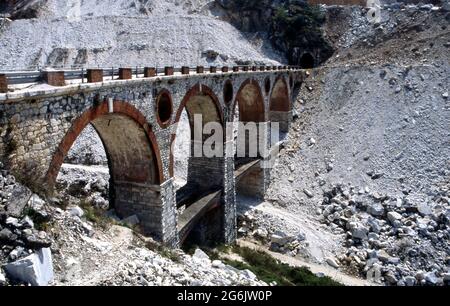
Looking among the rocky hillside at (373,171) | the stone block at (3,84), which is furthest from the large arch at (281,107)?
the stone block at (3,84)

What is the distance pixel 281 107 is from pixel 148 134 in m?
22.3

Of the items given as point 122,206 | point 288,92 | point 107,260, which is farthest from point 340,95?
point 107,260

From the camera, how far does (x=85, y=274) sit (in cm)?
855

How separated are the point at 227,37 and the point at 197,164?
2890 cm

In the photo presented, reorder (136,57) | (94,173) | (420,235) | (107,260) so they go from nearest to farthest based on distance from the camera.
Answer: (107,260) < (420,235) < (94,173) < (136,57)

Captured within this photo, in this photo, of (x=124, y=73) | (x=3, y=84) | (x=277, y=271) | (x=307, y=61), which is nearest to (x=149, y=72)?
(x=124, y=73)

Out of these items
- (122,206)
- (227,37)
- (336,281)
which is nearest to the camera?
(122,206)

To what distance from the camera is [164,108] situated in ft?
55.6

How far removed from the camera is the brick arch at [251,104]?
1167 inches

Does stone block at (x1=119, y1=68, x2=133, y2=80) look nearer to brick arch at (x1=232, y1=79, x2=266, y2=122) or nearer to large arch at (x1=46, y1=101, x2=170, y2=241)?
large arch at (x1=46, y1=101, x2=170, y2=241)

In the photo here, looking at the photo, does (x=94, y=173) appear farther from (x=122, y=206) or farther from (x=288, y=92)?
(x=288, y=92)

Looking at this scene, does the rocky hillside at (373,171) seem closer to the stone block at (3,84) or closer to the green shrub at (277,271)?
the green shrub at (277,271)

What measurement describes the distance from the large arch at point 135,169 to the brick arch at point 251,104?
14518 mm

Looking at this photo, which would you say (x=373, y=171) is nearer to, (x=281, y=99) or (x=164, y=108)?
(x=281, y=99)
